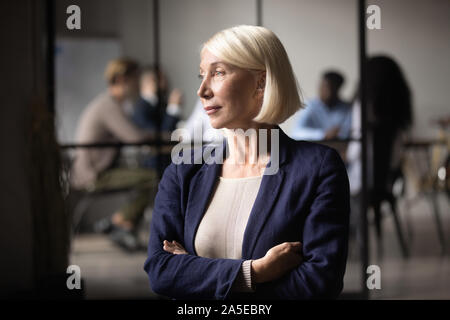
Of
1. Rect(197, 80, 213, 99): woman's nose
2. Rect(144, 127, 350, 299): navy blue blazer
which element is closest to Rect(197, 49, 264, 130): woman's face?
Rect(197, 80, 213, 99): woman's nose

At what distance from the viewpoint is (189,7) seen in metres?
3.49

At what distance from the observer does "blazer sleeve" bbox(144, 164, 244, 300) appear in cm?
109

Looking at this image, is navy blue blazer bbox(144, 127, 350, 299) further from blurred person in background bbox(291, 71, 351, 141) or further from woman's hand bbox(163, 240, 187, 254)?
blurred person in background bbox(291, 71, 351, 141)

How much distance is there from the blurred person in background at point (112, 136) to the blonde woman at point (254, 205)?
251 cm

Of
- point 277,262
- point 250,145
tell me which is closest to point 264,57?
point 250,145

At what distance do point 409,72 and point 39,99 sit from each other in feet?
7.65

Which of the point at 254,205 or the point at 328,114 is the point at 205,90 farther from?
the point at 328,114

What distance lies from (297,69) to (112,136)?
1272mm

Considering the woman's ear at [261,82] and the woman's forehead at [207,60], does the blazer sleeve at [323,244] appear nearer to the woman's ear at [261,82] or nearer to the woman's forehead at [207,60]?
the woman's ear at [261,82]

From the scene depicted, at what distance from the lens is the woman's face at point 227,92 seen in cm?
106

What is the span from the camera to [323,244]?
107 cm

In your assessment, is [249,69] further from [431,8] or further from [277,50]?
[431,8]

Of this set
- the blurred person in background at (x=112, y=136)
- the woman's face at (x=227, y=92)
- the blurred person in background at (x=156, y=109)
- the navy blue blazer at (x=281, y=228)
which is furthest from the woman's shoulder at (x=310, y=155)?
the blurred person in background at (x=112, y=136)
